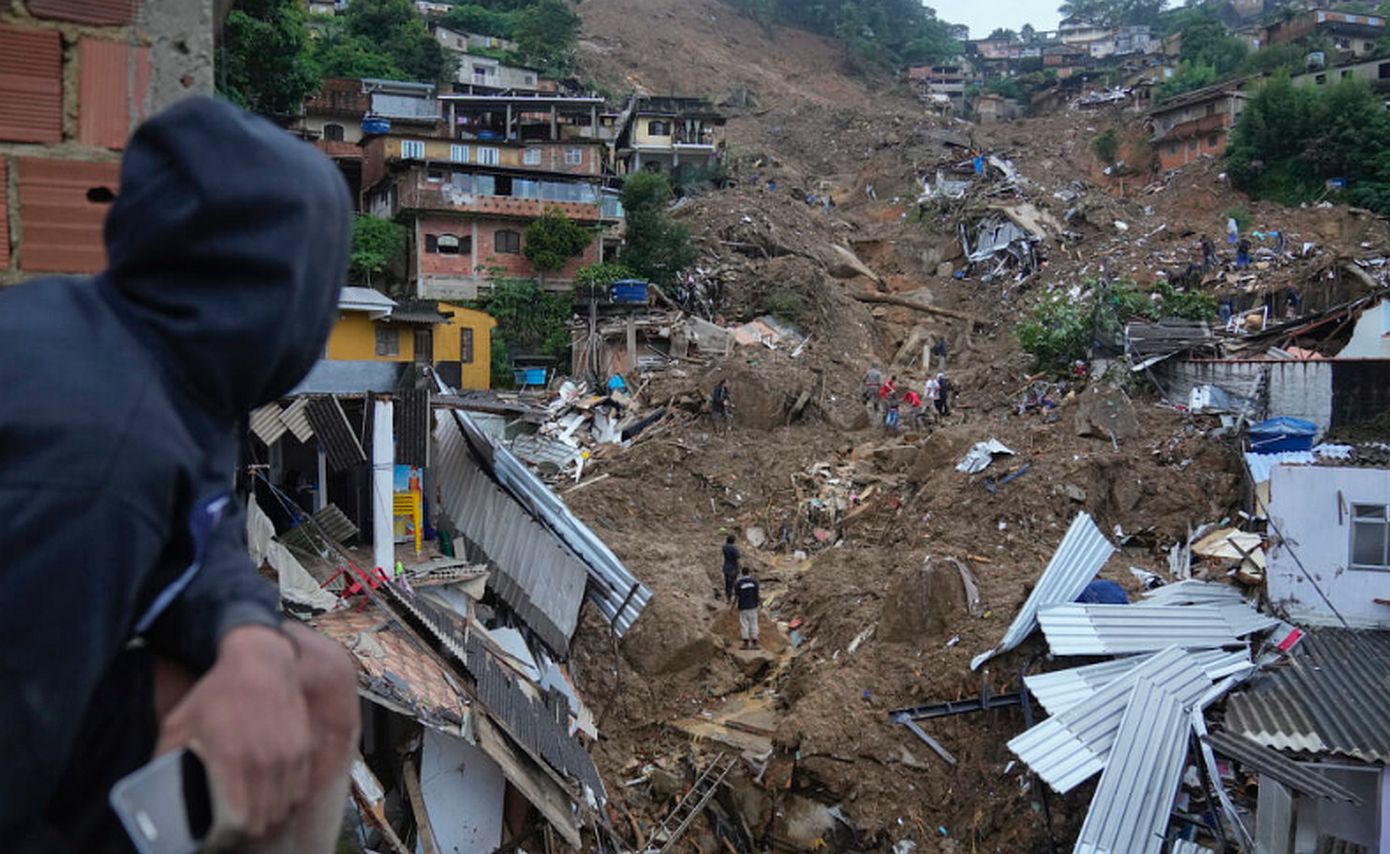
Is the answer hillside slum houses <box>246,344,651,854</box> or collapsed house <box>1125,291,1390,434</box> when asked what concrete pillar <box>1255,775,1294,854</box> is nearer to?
hillside slum houses <box>246,344,651,854</box>

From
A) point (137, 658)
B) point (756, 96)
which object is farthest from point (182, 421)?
point (756, 96)

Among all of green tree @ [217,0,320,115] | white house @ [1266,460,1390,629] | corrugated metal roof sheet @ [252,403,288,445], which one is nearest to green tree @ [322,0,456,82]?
green tree @ [217,0,320,115]

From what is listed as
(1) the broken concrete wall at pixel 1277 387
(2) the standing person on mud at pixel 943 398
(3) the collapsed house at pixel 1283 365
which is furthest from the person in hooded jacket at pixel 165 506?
(2) the standing person on mud at pixel 943 398

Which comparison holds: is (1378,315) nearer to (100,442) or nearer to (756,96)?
(100,442)

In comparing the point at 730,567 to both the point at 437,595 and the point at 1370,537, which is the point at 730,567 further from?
the point at 1370,537

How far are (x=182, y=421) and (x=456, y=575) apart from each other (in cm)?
1002

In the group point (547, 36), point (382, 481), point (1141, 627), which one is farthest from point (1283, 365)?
point (547, 36)

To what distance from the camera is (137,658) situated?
3.34 ft

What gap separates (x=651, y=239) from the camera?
29.2m

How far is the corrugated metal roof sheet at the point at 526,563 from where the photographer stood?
11484mm

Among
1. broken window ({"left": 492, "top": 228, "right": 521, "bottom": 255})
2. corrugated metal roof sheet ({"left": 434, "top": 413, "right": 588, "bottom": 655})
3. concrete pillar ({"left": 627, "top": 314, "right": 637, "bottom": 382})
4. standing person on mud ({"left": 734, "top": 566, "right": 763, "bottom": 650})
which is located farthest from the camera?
broken window ({"left": 492, "top": 228, "right": 521, "bottom": 255})

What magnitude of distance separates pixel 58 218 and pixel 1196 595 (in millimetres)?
11491

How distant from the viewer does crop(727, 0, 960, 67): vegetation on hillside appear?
67.0 metres

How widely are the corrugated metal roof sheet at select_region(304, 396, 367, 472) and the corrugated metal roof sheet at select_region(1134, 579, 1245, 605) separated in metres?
8.04
